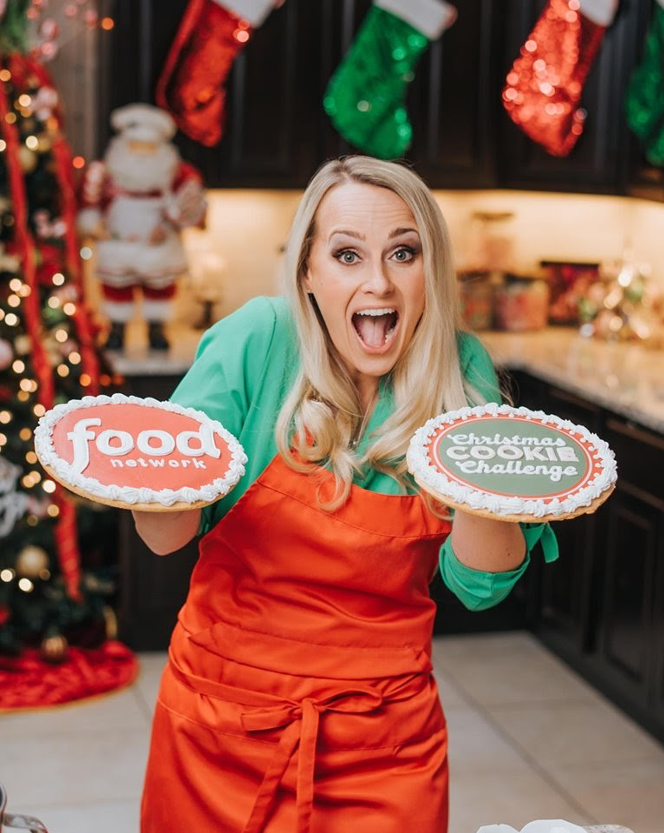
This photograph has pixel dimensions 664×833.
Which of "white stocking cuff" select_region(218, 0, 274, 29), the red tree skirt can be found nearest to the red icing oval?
the red tree skirt

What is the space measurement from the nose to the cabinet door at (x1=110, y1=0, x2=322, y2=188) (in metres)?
2.52

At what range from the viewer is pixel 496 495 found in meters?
1.47

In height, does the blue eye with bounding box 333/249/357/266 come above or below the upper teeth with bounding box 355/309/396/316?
above

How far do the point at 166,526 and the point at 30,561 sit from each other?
2.26 meters

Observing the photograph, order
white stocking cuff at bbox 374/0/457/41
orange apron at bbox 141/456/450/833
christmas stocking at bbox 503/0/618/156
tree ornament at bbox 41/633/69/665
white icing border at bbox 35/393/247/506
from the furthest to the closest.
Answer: christmas stocking at bbox 503/0/618/156 < white stocking cuff at bbox 374/0/457/41 < tree ornament at bbox 41/633/69/665 < orange apron at bbox 141/456/450/833 < white icing border at bbox 35/393/247/506

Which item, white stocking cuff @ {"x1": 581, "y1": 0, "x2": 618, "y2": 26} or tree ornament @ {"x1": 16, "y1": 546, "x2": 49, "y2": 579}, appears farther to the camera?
white stocking cuff @ {"x1": 581, "y1": 0, "x2": 618, "y2": 26}

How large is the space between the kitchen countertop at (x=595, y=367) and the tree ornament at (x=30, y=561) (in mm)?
1415

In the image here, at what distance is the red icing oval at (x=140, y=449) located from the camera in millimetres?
1487

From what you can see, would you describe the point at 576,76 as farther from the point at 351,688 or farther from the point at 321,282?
the point at 351,688

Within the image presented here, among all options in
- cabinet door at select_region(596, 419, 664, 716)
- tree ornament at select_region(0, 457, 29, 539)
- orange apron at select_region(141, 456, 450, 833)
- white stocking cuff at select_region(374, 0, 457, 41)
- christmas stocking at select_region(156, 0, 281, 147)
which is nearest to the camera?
orange apron at select_region(141, 456, 450, 833)

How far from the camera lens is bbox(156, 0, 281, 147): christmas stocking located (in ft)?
12.9

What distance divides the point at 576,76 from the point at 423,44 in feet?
1.68

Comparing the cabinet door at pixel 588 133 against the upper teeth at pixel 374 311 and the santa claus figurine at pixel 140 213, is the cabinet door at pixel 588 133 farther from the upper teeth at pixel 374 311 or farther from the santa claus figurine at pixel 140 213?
the upper teeth at pixel 374 311

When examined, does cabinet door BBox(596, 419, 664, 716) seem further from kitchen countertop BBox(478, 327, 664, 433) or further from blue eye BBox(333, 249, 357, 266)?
blue eye BBox(333, 249, 357, 266)
